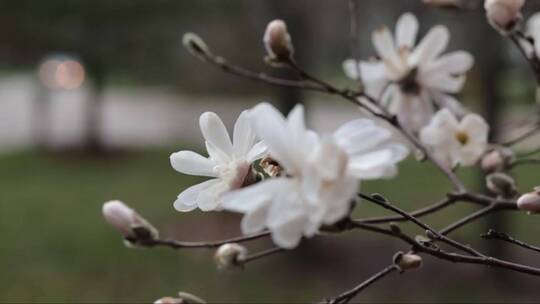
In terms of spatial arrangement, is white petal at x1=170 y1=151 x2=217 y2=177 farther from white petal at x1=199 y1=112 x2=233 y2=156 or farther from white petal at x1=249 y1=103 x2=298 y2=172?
white petal at x1=249 y1=103 x2=298 y2=172

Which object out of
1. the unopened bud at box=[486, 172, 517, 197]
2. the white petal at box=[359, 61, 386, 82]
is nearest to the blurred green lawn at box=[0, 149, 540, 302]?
the white petal at box=[359, 61, 386, 82]

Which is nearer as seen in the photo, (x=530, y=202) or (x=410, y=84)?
(x=530, y=202)

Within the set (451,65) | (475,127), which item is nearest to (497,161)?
(475,127)

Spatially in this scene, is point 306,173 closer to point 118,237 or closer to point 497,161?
point 497,161

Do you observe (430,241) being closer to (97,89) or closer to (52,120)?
(97,89)

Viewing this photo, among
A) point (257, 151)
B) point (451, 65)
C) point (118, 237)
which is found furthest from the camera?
point (118, 237)

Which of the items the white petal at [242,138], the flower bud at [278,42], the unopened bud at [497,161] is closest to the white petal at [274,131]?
the white petal at [242,138]
